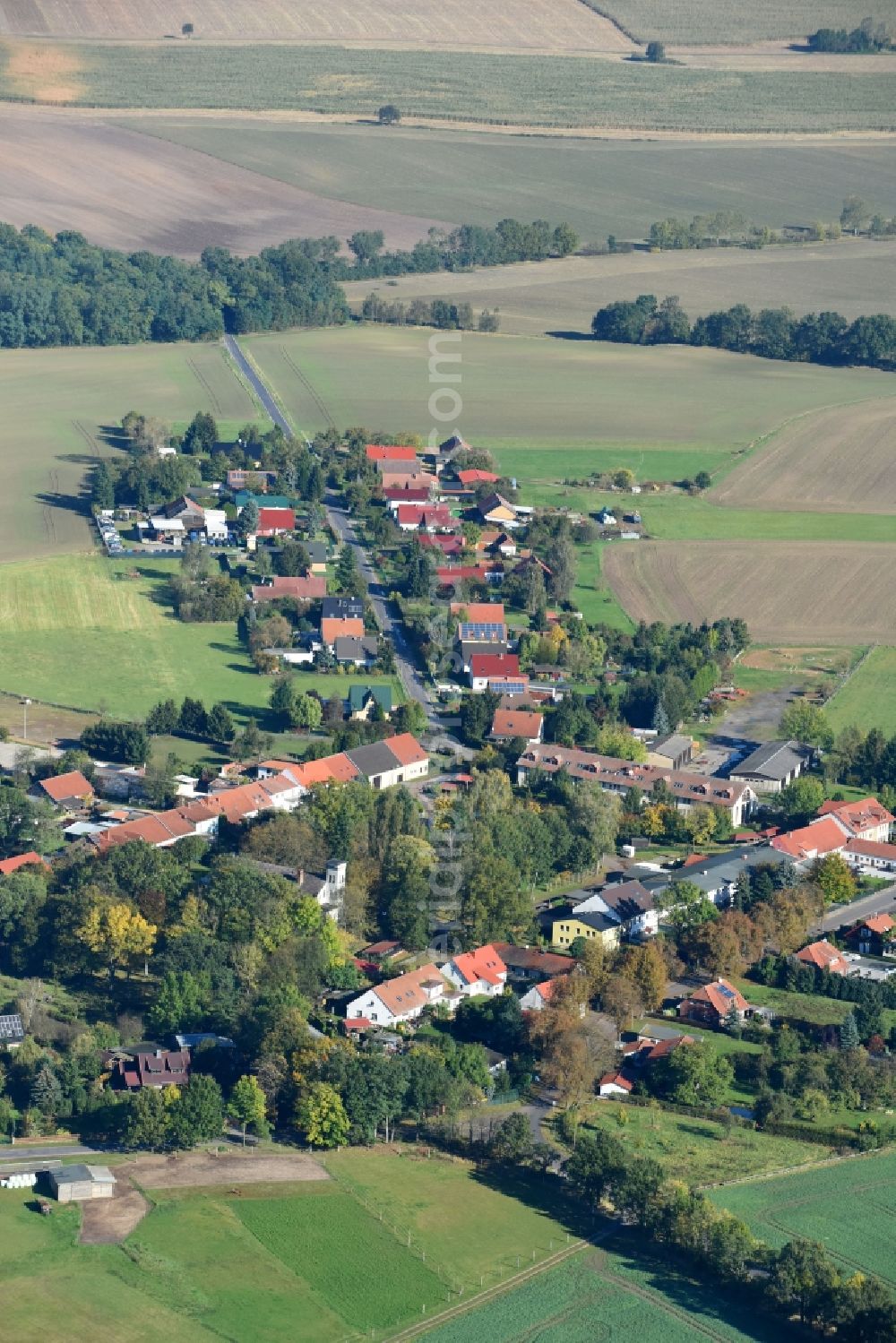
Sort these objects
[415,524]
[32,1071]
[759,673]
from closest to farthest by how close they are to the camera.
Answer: [32,1071] < [759,673] < [415,524]

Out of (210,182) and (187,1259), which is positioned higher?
(210,182)

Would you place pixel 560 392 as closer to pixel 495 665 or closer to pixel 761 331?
pixel 761 331

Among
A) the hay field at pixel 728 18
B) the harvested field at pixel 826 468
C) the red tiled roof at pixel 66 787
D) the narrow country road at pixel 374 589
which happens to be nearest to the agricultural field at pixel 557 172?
the hay field at pixel 728 18

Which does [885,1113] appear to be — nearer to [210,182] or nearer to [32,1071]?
[32,1071]

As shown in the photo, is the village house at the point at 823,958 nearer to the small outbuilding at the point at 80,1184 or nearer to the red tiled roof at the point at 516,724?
the red tiled roof at the point at 516,724

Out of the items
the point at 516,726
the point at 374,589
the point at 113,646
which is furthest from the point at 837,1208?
the point at 374,589

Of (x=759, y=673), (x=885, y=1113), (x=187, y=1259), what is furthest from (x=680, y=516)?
(x=187, y=1259)
